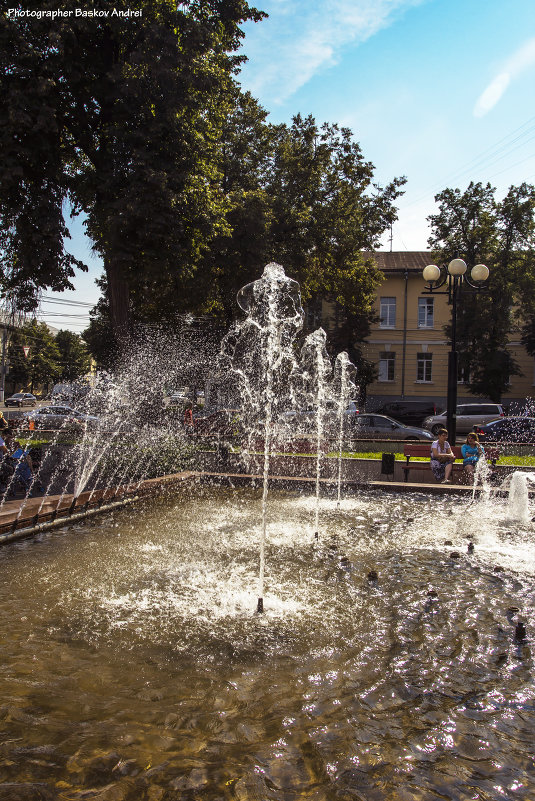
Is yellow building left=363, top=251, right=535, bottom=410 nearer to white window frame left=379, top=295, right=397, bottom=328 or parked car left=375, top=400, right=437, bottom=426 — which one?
white window frame left=379, top=295, right=397, bottom=328

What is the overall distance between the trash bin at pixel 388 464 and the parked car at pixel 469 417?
1477 cm

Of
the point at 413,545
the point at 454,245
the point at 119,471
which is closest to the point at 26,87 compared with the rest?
the point at 119,471

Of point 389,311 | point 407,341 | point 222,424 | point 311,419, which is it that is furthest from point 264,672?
point 389,311

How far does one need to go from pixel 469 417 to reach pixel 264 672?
24.9 meters

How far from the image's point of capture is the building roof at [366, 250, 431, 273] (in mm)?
35594

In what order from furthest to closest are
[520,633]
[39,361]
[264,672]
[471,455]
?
[39,361]
[471,455]
[520,633]
[264,672]

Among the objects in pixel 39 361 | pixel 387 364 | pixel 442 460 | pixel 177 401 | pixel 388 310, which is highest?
pixel 388 310

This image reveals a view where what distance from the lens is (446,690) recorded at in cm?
338

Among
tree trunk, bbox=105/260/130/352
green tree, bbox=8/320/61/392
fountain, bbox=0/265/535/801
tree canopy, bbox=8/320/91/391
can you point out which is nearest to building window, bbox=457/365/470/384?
tree trunk, bbox=105/260/130/352

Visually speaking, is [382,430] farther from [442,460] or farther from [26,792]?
[26,792]

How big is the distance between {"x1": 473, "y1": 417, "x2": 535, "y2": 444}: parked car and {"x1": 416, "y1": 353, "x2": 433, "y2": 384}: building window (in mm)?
12789

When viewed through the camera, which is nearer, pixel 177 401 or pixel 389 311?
pixel 177 401

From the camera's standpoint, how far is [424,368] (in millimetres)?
35938

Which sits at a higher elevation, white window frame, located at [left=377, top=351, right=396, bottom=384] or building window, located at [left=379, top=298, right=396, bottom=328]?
building window, located at [left=379, top=298, right=396, bottom=328]
